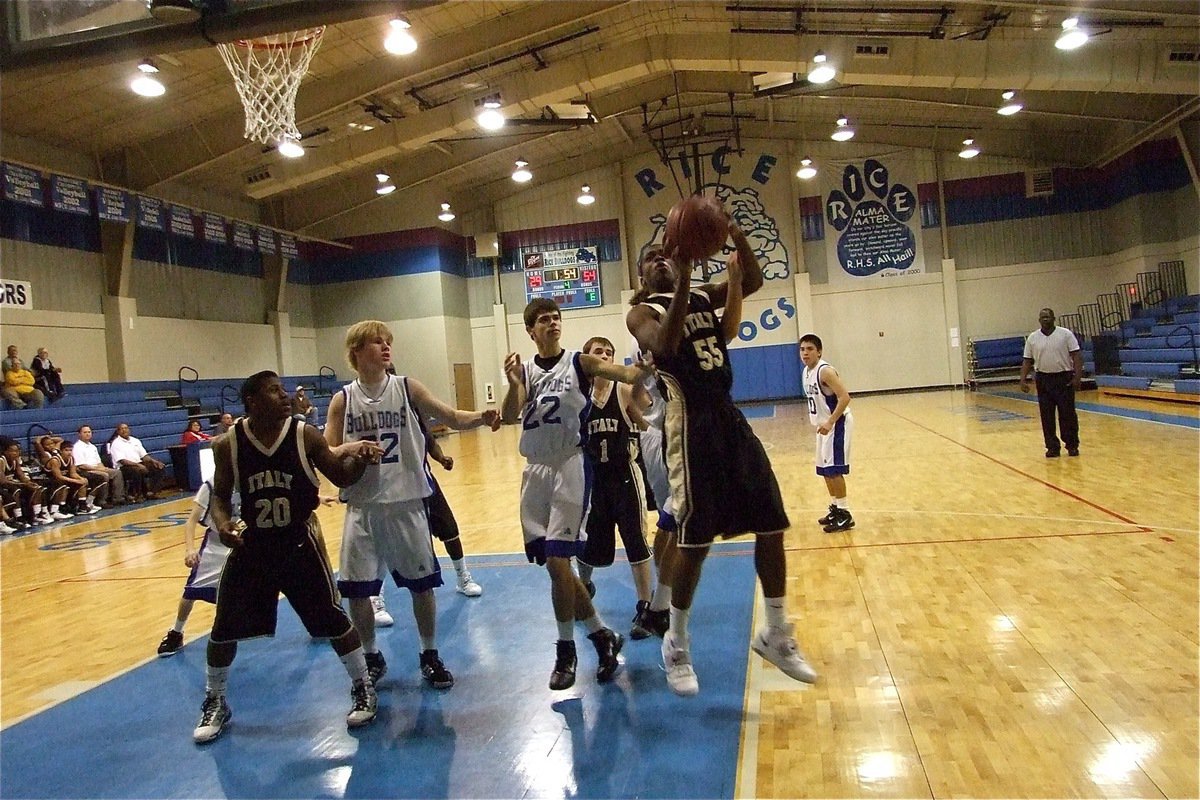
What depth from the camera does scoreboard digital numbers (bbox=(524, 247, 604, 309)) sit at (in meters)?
24.7

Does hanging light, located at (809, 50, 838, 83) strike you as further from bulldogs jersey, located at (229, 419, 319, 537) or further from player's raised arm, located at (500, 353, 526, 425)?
bulldogs jersey, located at (229, 419, 319, 537)

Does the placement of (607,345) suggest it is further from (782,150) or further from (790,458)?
(782,150)

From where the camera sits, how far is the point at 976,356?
23188mm

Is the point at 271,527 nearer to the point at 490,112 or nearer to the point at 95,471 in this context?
the point at 95,471

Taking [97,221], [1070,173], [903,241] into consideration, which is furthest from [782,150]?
[97,221]

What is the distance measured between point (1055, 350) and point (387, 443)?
27.0ft

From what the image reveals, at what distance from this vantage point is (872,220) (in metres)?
23.6

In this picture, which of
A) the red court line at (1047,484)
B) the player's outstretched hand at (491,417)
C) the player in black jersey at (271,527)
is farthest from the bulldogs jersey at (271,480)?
the red court line at (1047,484)

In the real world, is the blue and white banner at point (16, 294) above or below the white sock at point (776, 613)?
above

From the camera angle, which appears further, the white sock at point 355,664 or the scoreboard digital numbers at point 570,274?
the scoreboard digital numbers at point 570,274

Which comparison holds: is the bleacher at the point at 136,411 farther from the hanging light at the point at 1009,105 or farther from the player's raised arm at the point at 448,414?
the hanging light at the point at 1009,105

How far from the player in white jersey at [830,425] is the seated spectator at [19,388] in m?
13.0

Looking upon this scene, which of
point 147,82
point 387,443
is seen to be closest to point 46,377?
point 147,82

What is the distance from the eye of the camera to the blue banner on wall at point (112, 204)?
585 inches
